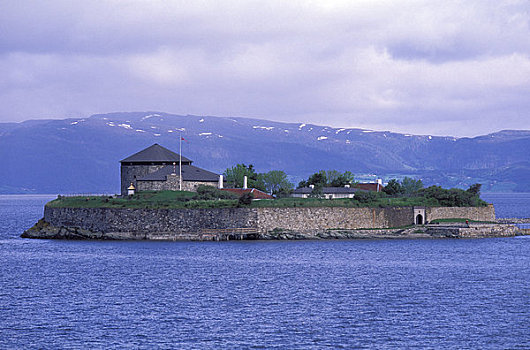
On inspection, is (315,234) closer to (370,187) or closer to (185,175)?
(185,175)

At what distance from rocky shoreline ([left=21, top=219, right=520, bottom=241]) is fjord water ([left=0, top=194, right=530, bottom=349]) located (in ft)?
14.9

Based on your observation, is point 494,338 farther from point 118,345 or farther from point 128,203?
point 128,203

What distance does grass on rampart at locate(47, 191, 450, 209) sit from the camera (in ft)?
248

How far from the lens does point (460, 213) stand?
283 ft

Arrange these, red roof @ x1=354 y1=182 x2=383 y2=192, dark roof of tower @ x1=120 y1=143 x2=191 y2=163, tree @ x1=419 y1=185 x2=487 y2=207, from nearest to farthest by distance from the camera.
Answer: tree @ x1=419 y1=185 x2=487 y2=207
dark roof of tower @ x1=120 y1=143 x2=191 y2=163
red roof @ x1=354 y1=182 x2=383 y2=192

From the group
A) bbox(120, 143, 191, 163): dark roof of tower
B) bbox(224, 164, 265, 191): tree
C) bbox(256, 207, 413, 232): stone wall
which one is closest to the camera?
bbox(256, 207, 413, 232): stone wall

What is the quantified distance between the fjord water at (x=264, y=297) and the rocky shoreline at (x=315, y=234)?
Answer: 4535 millimetres

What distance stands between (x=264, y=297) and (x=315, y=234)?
32997 millimetres

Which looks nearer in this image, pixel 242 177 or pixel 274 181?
pixel 242 177

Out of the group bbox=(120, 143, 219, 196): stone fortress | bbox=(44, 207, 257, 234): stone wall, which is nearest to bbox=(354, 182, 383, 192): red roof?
bbox=(120, 143, 219, 196): stone fortress

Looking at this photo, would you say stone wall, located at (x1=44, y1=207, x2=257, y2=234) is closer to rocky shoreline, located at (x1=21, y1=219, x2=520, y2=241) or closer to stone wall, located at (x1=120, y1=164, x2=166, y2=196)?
rocky shoreline, located at (x1=21, y1=219, x2=520, y2=241)

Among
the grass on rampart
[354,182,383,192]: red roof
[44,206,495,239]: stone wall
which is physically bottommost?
[44,206,495,239]: stone wall

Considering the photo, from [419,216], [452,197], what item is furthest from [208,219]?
[452,197]

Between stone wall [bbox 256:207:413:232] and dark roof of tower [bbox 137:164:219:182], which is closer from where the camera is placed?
stone wall [bbox 256:207:413:232]
